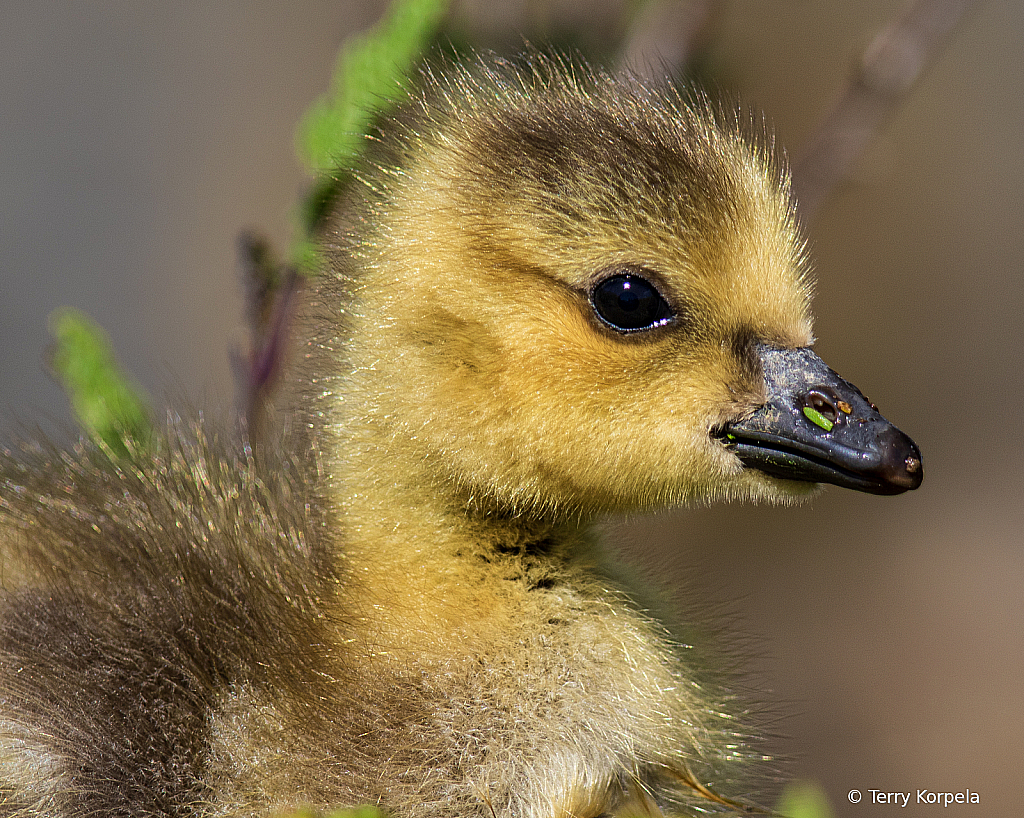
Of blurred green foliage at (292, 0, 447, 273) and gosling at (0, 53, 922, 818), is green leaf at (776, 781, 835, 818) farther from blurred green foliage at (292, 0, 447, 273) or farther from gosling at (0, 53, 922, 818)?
blurred green foliage at (292, 0, 447, 273)

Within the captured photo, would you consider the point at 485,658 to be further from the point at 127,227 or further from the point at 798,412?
the point at 127,227

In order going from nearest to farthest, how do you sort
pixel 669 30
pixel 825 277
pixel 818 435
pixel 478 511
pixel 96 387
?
pixel 818 435
pixel 478 511
pixel 96 387
pixel 669 30
pixel 825 277

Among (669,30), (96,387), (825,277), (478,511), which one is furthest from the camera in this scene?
(825,277)

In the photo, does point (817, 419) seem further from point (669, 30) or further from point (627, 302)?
point (669, 30)

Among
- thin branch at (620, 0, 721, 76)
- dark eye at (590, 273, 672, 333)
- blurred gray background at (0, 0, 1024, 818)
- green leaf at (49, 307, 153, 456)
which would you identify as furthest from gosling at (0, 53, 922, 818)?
blurred gray background at (0, 0, 1024, 818)

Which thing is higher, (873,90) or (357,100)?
(873,90)

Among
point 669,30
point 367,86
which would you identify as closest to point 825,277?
point 669,30

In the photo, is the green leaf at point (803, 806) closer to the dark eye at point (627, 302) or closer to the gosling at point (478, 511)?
the gosling at point (478, 511)
